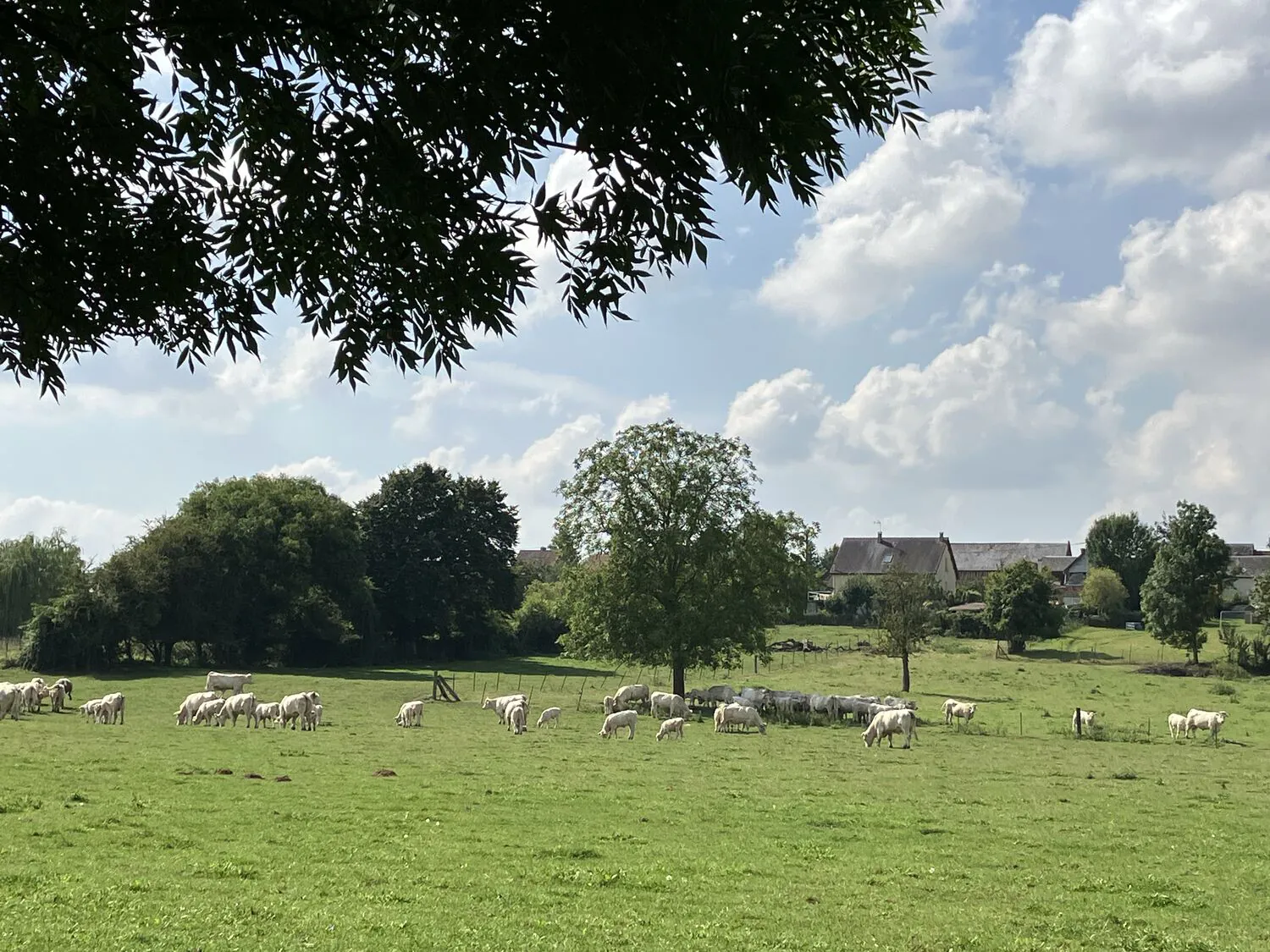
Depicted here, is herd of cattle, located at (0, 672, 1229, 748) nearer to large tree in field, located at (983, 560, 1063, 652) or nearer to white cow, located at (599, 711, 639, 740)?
white cow, located at (599, 711, 639, 740)

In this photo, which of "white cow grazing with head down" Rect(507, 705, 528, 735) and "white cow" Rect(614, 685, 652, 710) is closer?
"white cow grazing with head down" Rect(507, 705, 528, 735)

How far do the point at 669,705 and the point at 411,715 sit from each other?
1033cm

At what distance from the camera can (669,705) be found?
41062 millimetres

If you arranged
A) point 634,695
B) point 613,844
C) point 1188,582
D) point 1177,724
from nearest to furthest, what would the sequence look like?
point 613,844
point 1177,724
point 634,695
point 1188,582

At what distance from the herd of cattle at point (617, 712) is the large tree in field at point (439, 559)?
3124cm

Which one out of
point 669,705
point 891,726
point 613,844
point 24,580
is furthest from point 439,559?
point 613,844

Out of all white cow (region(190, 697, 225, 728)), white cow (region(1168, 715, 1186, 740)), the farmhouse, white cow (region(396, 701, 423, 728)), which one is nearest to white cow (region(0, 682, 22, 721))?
white cow (region(190, 697, 225, 728))

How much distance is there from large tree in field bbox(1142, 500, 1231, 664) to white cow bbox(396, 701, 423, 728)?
185 ft

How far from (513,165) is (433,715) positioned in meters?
35.4

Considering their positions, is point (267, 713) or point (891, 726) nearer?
point (891, 726)

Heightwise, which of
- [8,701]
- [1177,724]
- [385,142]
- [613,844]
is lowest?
[1177,724]

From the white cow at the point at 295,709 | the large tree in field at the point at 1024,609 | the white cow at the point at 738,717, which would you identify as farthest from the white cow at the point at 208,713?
the large tree in field at the point at 1024,609

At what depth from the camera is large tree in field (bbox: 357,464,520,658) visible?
77.5 metres

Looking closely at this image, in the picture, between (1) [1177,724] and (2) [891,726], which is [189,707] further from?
(1) [1177,724]
